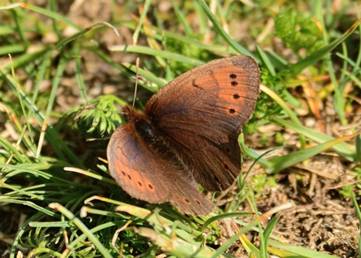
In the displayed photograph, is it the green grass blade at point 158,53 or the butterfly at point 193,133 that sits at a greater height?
the green grass blade at point 158,53

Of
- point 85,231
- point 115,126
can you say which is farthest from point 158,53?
point 85,231

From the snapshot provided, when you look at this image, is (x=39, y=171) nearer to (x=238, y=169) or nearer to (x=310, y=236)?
(x=238, y=169)

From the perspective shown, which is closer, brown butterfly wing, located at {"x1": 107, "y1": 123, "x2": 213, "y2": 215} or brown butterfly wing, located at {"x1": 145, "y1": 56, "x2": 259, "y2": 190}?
brown butterfly wing, located at {"x1": 107, "y1": 123, "x2": 213, "y2": 215}

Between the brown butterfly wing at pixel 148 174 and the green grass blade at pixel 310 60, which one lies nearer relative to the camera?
the brown butterfly wing at pixel 148 174

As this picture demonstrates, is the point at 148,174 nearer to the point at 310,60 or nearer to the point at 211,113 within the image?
the point at 211,113

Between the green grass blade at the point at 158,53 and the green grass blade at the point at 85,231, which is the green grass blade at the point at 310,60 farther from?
the green grass blade at the point at 85,231

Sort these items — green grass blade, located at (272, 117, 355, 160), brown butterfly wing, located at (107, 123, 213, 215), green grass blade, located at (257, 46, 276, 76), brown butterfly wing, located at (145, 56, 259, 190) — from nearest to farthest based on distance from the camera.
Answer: brown butterfly wing, located at (107, 123, 213, 215) → brown butterfly wing, located at (145, 56, 259, 190) → green grass blade, located at (272, 117, 355, 160) → green grass blade, located at (257, 46, 276, 76)

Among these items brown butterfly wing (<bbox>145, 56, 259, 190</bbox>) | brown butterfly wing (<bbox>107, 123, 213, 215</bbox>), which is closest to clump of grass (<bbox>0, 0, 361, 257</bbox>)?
brown butterfly wing (<bbox>107, 123, 213, 215</bbox>)

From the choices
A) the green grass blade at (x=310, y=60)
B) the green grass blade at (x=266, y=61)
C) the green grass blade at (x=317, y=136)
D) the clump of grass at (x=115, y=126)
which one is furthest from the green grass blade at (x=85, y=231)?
the green grass blade at (x=310, y=60)

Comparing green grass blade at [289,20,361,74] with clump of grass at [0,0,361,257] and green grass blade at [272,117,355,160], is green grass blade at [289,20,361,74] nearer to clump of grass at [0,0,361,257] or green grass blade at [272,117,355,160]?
clump of grass at [0,0,361,257]
